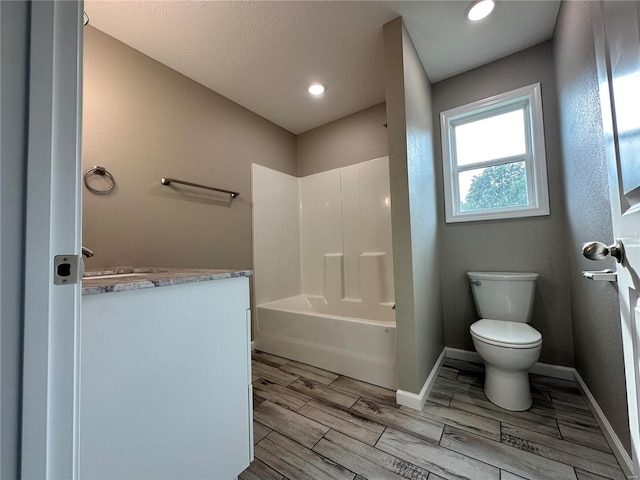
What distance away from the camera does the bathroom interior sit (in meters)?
1.44

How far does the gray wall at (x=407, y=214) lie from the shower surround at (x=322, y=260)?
448 millimetres

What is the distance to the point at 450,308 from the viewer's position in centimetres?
216

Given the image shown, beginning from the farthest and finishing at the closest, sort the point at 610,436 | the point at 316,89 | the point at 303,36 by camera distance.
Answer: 1. the point at 316,89
2. the point at 303,36
3. the point at 610,436

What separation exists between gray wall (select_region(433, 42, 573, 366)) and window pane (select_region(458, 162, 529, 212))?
0.15m

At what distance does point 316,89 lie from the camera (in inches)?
88.9

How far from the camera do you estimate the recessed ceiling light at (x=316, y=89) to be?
220 centimetres

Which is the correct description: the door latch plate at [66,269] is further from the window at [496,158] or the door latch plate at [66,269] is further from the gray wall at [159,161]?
the window at [496,158]

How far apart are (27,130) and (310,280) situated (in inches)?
106

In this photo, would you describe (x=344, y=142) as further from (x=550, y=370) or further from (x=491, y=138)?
(x=550, y=370)

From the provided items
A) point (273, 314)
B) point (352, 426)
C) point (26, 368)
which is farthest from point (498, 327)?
point (26, 368)

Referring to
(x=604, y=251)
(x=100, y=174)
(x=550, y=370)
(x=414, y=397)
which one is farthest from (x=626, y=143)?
(x=100, y=174)

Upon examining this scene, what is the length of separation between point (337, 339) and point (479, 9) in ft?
7.64

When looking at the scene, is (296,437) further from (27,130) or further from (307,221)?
(307,221)

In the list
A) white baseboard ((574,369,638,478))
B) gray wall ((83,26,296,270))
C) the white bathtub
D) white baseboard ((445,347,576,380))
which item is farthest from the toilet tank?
gray wall ((83,26,296,270))
